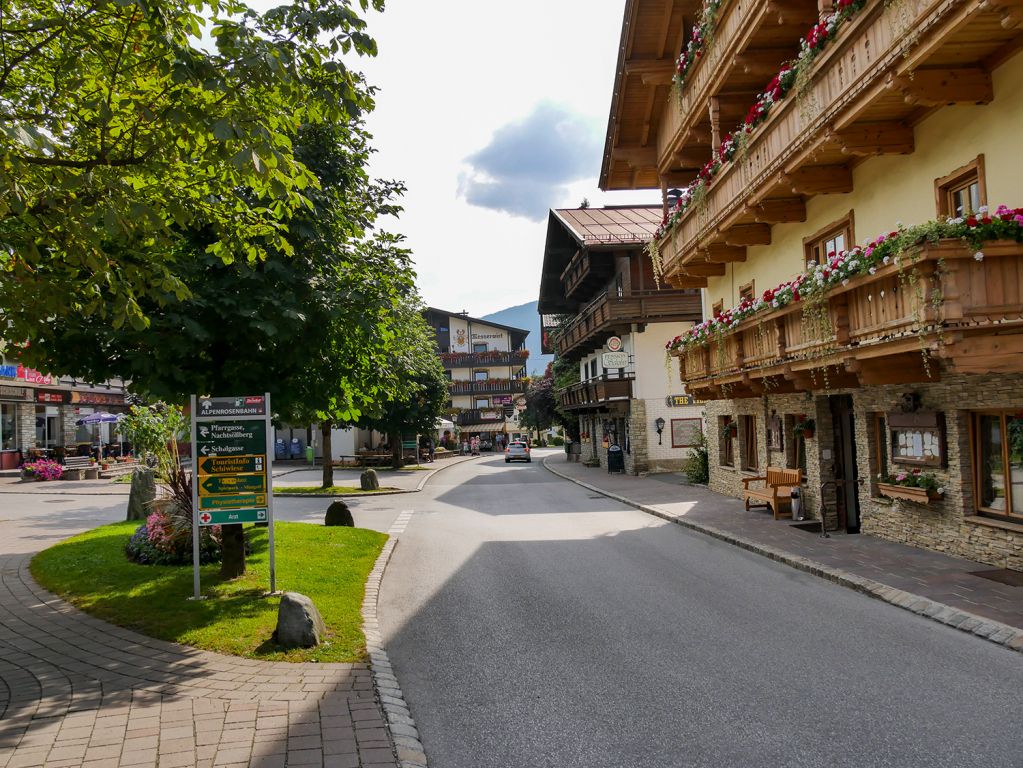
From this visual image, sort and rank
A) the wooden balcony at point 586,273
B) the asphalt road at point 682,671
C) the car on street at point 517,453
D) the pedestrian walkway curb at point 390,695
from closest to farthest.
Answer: the pedestrian walkway curb at point 390,695 < the asphalt road at point 682,671 < the wooden balcony at point 586,273 < the car on street at point 517,453

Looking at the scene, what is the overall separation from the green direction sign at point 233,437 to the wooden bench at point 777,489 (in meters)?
11.0

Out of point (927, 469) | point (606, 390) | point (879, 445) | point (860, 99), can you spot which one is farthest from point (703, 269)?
point (606, 390)

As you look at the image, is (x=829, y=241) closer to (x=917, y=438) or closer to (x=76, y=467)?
(x=917, y=438)

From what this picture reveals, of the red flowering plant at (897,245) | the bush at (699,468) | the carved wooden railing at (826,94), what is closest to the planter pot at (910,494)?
the red flowering plant at (897,245)

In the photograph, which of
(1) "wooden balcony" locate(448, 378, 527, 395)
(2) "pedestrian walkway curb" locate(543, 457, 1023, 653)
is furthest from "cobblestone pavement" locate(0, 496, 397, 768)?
(1) "wooden balcony" locate(448, 378, 527, 395)

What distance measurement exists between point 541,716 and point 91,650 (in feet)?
13.9

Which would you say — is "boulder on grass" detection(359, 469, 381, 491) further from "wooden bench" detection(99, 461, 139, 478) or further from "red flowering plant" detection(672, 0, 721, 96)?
"red flowering plant" detection(672, 0, 721, 96)

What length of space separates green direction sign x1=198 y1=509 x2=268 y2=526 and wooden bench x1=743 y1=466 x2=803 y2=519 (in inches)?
431

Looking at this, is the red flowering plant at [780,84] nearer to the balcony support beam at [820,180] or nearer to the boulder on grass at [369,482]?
the balcony support beam at [820,180]

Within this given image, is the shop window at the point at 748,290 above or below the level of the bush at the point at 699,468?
above

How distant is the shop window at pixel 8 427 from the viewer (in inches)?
1382

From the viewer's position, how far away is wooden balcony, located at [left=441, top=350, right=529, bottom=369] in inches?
3191

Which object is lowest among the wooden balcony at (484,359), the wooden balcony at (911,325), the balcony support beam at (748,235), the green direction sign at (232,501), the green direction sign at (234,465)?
the green direction sign at (232,501)

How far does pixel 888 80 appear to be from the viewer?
9.24 metres
